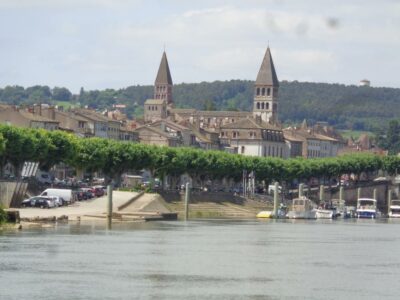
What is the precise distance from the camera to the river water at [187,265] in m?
68.1

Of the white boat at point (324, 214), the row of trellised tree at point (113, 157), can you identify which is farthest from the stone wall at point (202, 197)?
the white boat at point (324, 214)

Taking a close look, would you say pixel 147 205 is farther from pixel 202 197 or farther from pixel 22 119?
pixel 22 119

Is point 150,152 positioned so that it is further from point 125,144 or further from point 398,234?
point 398,234

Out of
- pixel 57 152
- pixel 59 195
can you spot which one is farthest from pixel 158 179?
pixel 59 195

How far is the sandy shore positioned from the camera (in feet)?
369

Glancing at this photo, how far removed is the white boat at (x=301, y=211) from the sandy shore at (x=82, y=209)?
2973cm

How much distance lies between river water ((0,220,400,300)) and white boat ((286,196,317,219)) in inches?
2123

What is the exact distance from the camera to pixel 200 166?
177 m

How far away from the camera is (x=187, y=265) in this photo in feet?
262

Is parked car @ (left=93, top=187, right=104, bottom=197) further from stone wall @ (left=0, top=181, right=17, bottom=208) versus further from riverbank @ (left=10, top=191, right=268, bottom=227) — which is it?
stone wall @ (left=0, top=181, right=17, bottom=208)

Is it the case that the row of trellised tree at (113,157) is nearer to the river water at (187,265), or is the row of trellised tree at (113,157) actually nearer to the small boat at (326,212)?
the small boat at (326,212)

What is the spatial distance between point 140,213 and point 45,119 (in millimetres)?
63924

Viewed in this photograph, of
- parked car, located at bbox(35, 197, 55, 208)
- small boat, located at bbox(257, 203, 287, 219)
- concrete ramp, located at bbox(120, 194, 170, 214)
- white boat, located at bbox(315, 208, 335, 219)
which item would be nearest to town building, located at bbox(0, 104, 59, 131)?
small boat, located at bbox(257, 203, 287, 219)

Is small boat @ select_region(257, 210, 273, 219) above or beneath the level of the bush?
above
